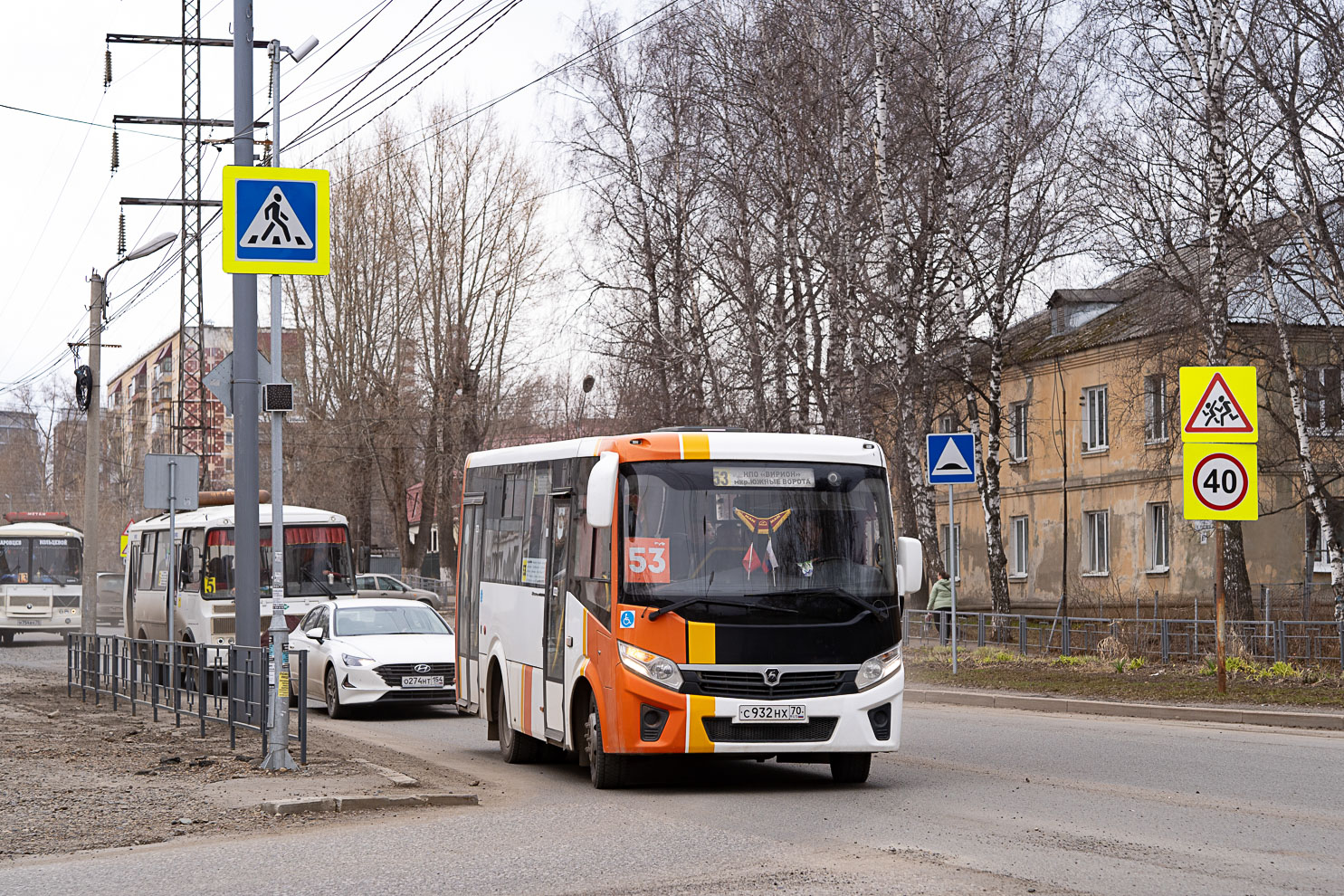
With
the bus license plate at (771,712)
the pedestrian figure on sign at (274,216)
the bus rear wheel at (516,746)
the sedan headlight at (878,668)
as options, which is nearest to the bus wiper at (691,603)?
the bus license plate at (771,712)

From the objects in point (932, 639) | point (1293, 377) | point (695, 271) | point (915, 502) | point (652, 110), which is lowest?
point (932, 639)

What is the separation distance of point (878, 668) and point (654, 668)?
1739 millimetres

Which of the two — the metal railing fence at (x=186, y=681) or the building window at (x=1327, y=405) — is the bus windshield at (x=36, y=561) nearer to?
the metal railing fence at (x=186, y=681)

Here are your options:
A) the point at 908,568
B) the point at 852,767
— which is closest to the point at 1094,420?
the point at 908,568

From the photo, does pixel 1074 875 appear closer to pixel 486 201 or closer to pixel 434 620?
pixel 434 620

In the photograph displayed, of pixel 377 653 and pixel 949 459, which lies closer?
pixel 377 653

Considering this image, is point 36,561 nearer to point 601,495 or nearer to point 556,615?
point 556,615

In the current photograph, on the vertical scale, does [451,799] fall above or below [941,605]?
below

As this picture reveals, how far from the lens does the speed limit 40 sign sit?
18.0 metres

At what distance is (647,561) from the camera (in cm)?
1157

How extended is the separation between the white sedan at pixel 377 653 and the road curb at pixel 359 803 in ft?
27.3

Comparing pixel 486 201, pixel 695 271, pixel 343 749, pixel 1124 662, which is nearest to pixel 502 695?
pixel 343 749

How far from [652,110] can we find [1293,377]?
14690 millimetres

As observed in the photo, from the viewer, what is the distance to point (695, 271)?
32.2 m
